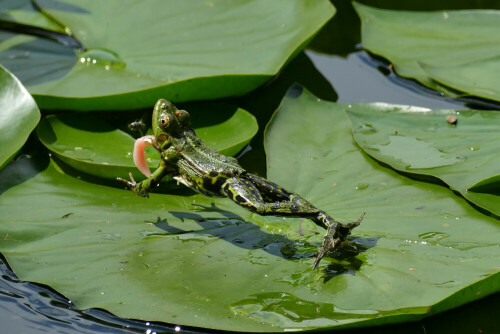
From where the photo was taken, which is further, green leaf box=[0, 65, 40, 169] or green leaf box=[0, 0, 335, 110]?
green leaf box=[0, 0, 335, 110]

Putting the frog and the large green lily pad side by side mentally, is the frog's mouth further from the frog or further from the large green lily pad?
the large green lily pad

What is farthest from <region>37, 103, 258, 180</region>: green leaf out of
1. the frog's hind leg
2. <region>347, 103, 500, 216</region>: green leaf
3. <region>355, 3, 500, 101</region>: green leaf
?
<region>355, 3, 500, 101</region>: green leaf

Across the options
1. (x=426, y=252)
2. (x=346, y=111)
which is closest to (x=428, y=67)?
(x=346, y=111)

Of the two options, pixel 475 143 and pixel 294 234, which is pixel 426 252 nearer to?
pixel 294 234

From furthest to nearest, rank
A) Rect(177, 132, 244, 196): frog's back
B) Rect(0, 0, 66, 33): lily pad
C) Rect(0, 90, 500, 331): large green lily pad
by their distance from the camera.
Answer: Rect(0, 0, 66, 33): lily pad → Rect(177, 132, 244, 196): frog's back → Rect(0, 90, 500, 331): large green lily pad

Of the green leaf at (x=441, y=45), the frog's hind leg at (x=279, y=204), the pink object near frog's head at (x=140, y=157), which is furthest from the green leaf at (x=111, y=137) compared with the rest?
the green leaf at (x=441, y=45)

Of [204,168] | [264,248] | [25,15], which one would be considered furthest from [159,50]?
[264,248]
